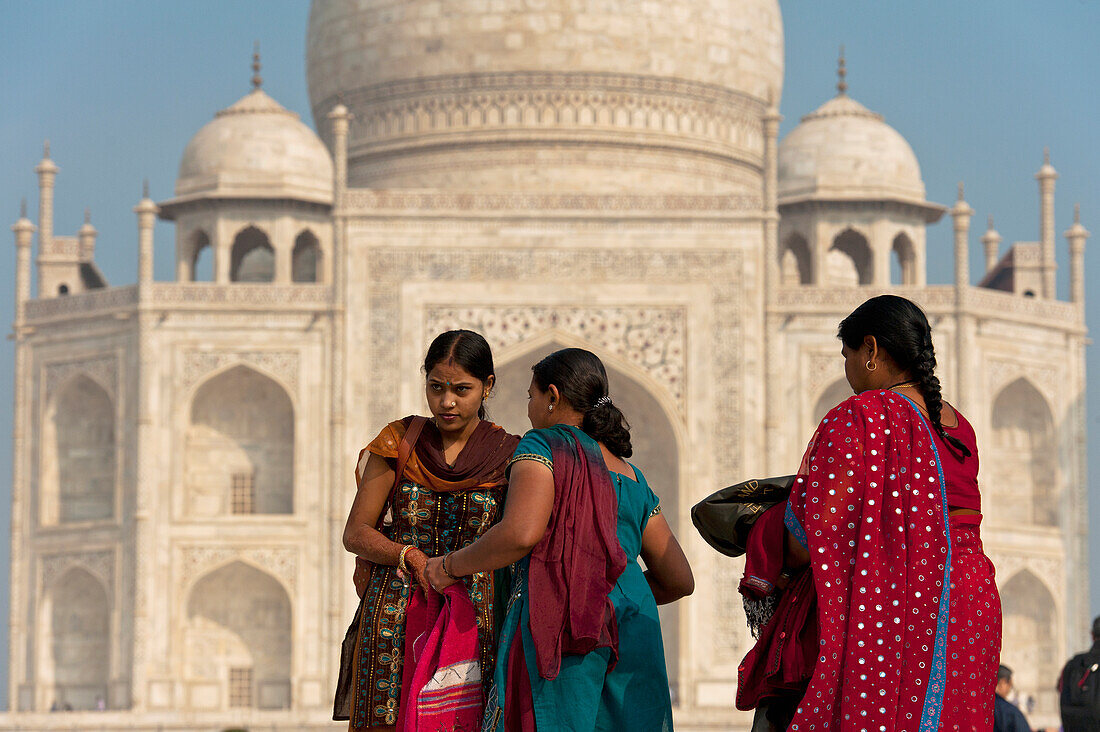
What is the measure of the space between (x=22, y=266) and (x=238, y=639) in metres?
4.71

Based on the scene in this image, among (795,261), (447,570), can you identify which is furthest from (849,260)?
(447,570)

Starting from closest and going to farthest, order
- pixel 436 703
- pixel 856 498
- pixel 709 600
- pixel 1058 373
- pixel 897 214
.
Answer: pixel 856 498 < pixel 436 703 < pixel 709 600 < pixel 1058 373 < pixel 897 214

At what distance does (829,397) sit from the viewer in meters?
19.6

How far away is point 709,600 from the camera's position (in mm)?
18281

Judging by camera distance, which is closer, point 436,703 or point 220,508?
point 436,703

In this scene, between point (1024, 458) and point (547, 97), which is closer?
point (1024, 458)

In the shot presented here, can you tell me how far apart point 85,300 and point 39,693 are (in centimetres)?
400

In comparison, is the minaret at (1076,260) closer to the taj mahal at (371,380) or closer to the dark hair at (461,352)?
the taj mahal at (371,380)

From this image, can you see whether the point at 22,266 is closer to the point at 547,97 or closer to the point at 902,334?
the point at 547,97

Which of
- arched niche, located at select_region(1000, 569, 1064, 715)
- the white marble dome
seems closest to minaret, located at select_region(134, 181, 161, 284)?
the white marble dome

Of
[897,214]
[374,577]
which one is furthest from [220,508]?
[374,577]

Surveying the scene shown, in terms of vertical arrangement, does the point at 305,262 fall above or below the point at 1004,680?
above

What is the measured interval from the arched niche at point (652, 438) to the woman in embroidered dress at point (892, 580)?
1475 centimetres

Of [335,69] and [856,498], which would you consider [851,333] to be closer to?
[856,498]
